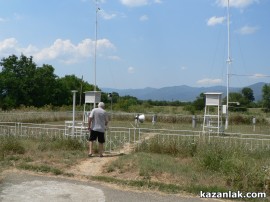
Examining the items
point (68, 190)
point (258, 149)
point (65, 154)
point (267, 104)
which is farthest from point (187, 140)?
point (267, 104)

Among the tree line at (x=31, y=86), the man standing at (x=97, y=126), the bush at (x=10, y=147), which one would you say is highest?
the tree line at (x=31, y=86)

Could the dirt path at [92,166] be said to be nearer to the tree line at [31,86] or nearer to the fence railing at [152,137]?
the fence railing at [152,137]

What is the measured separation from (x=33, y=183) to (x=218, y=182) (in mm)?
3946

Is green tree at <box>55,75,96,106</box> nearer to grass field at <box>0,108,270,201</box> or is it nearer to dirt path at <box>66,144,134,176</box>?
grass field at <box>0,108,270,201</box>

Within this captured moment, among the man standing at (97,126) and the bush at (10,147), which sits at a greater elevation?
the man standing at (97,126)

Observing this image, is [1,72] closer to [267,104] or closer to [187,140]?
[267,104]

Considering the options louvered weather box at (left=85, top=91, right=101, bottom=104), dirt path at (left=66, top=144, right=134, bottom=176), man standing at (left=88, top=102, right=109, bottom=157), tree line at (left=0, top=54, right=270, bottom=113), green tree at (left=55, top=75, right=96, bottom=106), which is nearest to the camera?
dirt path at (left=66, top=144, right=134, bottom=176)

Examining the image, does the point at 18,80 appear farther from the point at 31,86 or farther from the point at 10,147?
the point at 10,147

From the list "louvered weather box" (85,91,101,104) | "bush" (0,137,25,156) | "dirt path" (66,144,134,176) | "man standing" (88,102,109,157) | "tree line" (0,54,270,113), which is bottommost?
"dirt path" (66,144,134,176)

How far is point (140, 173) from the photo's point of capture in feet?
29.3

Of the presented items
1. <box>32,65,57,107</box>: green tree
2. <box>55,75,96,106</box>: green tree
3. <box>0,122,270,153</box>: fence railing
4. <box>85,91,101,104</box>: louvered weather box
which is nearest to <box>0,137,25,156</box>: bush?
<box>0,122,270,153</box>: fence railing

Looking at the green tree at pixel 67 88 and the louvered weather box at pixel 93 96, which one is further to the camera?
the green tree at pixel 67 88

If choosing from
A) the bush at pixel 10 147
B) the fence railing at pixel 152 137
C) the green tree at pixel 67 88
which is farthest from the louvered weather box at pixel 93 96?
the green tree at pixel 67 88

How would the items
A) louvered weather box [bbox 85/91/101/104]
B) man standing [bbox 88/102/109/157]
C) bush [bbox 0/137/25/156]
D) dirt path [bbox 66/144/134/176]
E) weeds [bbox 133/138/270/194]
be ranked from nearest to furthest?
weeds [bbox 133/138/270/194] → dirt path [bbox 66/144/134/176] → bush [bbox 0/137/25/156] → man standing [bbox 88/102/109/157] → louvered weather box [bbox 85/91/101/104]
